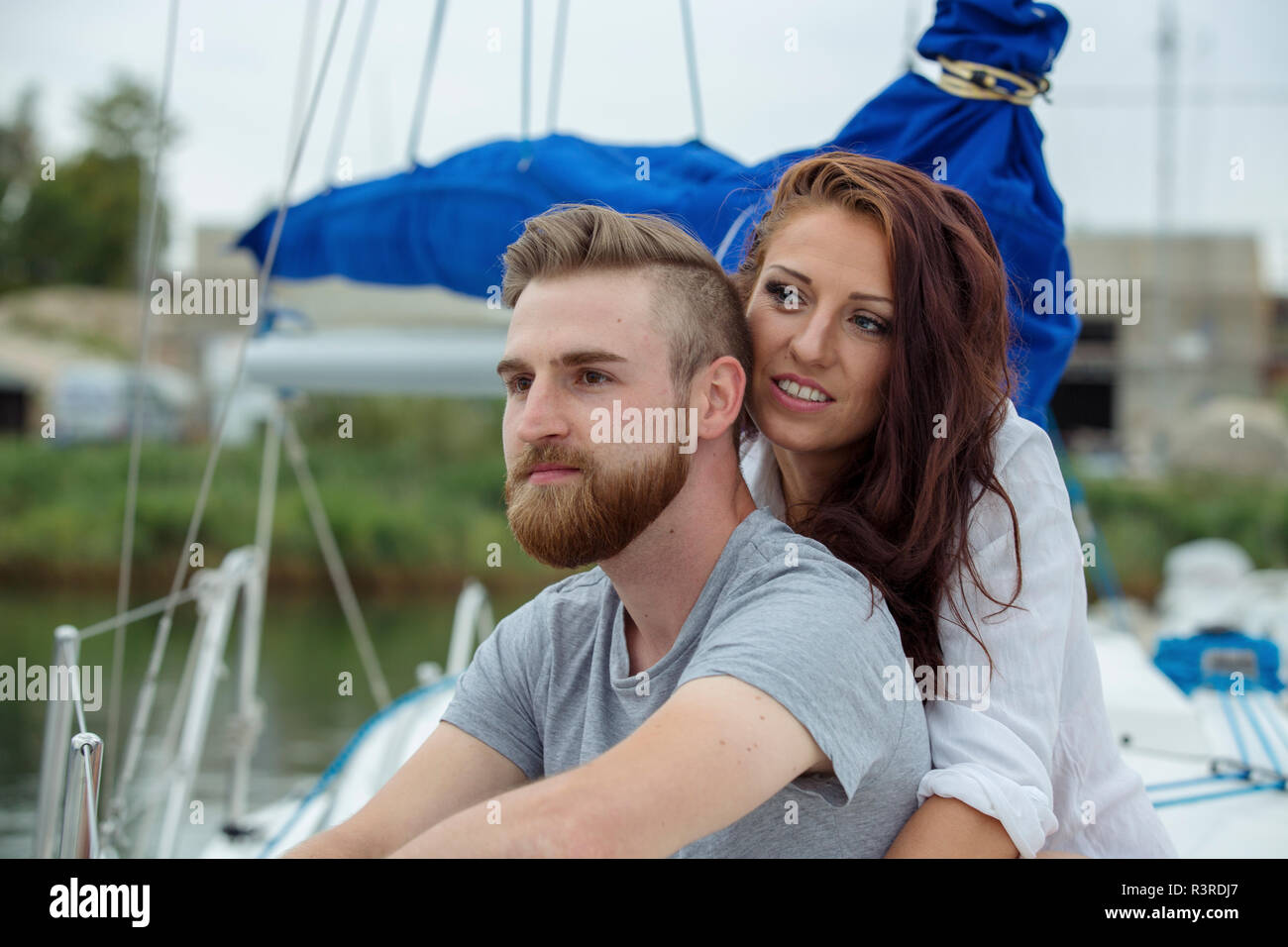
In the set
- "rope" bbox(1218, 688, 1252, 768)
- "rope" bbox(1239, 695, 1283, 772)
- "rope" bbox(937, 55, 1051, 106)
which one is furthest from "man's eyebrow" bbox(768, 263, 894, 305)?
"rope" bbox(1239, 695, 1283, 772)

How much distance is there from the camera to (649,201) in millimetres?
3562

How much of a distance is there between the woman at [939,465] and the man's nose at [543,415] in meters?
0.46

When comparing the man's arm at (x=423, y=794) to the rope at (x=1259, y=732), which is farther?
the rope at (x=1259, y=732)

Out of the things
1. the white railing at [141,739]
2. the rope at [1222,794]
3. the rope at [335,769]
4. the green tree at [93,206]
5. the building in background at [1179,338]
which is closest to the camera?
the white railing at [141,739]

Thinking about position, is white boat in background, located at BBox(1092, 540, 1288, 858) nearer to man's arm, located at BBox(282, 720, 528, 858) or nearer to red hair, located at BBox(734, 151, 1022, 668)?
red hair, located at BBox(734, 151, 1022, 668)

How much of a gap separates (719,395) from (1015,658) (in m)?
0.57

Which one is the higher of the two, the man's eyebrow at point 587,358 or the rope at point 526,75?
the rope at point 526,75

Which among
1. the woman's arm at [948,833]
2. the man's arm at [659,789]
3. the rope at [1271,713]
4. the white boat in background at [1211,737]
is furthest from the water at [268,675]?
the man's arm at [659,789]

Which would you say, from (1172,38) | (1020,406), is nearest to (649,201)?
(1020,406)

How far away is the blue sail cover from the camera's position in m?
2.94

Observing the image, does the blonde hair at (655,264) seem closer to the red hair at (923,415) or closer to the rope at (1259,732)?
the red hair at (923,415)

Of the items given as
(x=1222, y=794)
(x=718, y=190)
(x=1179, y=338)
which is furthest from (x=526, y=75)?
(x=1179, y=338)

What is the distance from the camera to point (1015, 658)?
190 cm

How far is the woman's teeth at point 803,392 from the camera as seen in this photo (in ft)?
6.67
